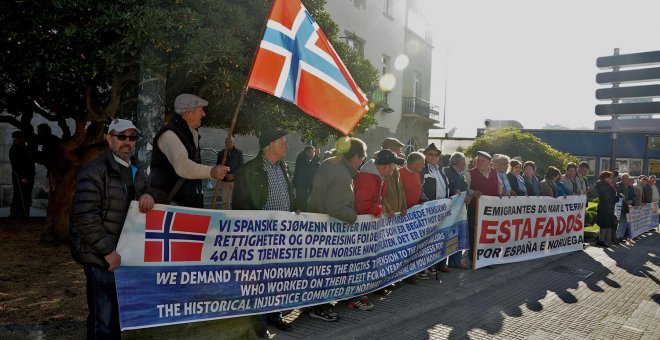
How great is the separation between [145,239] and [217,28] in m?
2.87

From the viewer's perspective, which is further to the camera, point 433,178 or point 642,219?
point 642,219

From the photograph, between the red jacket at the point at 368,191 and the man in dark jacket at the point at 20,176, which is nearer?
the red jacket at the point at 368,191

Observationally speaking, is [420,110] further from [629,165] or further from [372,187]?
[629,165]

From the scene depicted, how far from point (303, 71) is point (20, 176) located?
28.1ft

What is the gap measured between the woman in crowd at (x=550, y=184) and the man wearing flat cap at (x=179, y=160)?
817 cm

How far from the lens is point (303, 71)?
4762mm

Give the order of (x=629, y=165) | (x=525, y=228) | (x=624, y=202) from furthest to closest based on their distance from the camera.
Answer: (x=629, y=165)
(x=624, y=202)
(x=525, y=228)

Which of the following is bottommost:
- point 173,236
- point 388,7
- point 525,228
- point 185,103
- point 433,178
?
point 525,228

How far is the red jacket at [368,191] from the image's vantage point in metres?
5.74

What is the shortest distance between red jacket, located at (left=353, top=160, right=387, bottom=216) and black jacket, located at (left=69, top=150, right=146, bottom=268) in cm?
282

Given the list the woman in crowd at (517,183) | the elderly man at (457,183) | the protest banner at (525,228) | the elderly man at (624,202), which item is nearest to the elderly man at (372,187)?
the elderly man at (457,183)

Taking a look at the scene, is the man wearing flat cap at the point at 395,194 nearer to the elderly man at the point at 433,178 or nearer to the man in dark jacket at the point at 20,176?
the elderly man at the point at 433,178

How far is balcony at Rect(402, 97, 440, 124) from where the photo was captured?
27.1m

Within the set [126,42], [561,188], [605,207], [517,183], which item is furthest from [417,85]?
[126,42]
